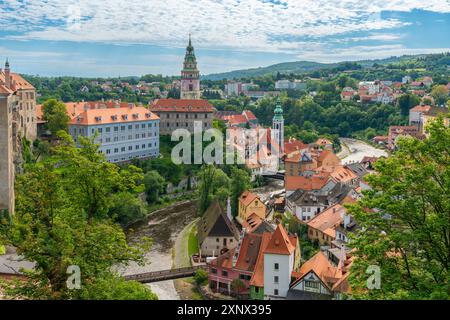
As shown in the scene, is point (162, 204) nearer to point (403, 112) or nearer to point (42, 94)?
point (42, 94)

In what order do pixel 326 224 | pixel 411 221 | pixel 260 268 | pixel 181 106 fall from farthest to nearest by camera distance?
1. pixel 181 106
2. pixel 326 224
3. pixel 260 268
4. pixel 411 221

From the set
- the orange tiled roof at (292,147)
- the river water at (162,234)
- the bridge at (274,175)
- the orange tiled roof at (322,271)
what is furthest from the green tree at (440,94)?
the orange tiled roof at (322,271)

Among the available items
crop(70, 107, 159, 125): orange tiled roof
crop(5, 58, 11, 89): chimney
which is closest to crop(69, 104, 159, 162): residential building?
crop(70, 107, 159, 125): orange tiled roof

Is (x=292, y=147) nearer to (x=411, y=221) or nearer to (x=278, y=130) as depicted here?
(x=278, y=130)

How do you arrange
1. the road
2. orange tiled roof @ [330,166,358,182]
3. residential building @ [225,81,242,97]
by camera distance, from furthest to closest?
1. residential building @ [225,81,242,97]
2. the road
3. orange tiled roof @ [330,166,358,182]

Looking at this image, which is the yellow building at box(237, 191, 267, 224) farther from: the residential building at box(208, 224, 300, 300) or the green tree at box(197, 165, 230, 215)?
the residential building at box(208, 224, 300, 300)

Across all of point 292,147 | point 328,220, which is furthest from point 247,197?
point 292,147
